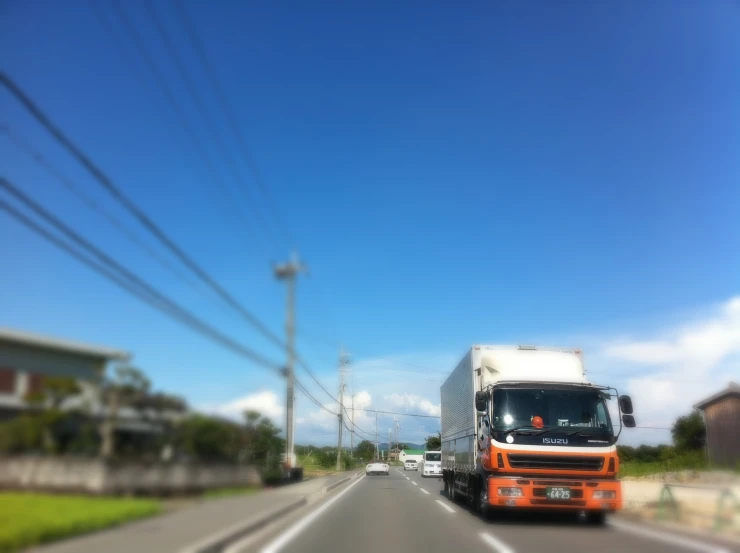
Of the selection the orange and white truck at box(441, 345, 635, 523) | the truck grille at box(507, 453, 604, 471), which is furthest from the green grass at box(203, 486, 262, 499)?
the truck grille at box(507, 453, 604, 471)

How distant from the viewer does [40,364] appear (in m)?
11.0

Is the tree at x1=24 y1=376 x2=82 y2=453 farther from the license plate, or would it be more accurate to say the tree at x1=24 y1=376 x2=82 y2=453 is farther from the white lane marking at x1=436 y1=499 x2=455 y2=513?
the white lane marking at x1=436 y1=499 x2=455 y2=513

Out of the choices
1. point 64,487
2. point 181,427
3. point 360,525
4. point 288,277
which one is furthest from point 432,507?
point 288,277

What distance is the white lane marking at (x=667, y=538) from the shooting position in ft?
33.6

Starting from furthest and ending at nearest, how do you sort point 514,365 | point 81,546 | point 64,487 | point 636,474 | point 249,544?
point 636,474, point 514,365, point 64,487, point 249,544, point 81,546

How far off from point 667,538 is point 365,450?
143213 millimetres

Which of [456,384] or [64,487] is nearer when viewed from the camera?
[64,487]

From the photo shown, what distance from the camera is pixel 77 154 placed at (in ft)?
31.9

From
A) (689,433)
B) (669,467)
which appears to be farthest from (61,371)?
(689,433)

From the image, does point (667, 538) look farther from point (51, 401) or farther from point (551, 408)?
point (51, 401)

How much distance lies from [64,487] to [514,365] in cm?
988

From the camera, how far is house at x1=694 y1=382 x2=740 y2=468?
1437 inches

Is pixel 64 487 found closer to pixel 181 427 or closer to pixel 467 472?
pixel 181 427

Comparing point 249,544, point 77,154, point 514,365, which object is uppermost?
point 77,154
